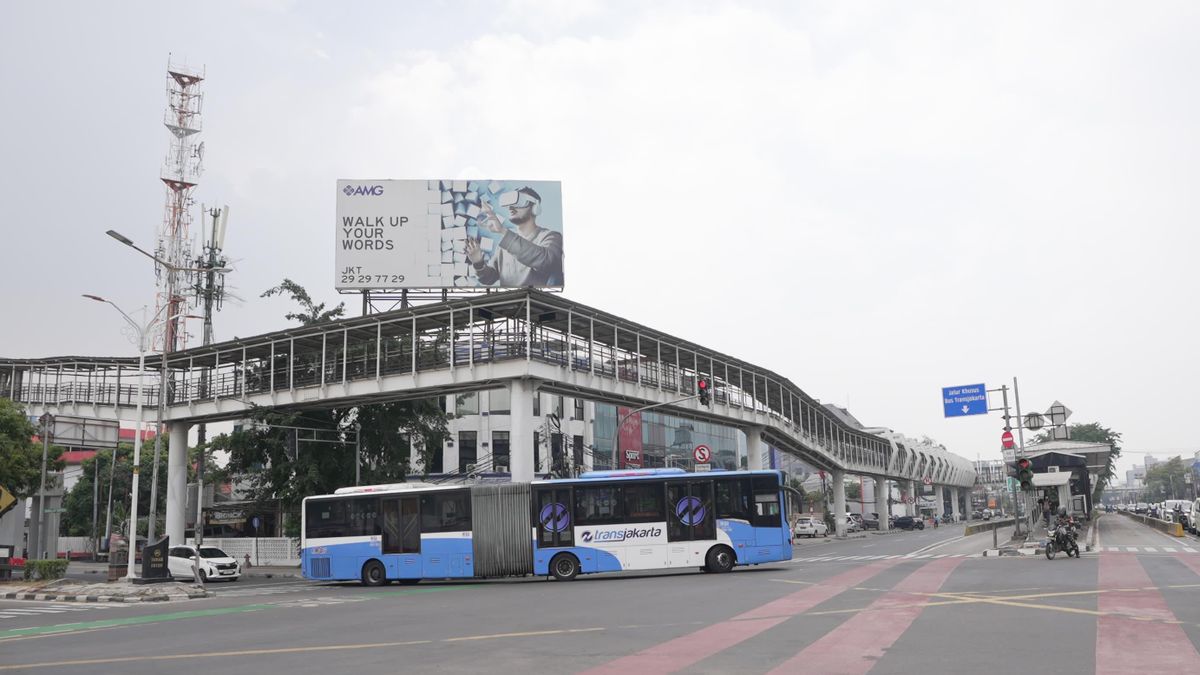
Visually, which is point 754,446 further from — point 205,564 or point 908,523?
point 908,523

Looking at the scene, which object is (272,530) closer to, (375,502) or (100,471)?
(100,471)

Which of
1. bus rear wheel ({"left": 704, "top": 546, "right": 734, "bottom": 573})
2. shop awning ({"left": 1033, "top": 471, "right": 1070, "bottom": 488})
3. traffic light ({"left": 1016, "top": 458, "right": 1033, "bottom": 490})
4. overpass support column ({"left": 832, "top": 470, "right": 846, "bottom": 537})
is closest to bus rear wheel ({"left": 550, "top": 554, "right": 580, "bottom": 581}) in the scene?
bus rear wheel ({"left": 704, "top": 546, "right": 734, "bottom": 573})

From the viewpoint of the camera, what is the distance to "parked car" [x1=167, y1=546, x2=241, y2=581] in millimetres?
32625

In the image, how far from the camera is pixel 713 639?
40.6ft

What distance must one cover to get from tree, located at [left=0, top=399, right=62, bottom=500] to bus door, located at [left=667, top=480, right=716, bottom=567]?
25260 mm

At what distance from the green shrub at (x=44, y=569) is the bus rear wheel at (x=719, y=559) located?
2141 cm

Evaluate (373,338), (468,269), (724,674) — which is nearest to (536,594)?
(724,674)

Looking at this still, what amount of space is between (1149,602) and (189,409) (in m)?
40.6

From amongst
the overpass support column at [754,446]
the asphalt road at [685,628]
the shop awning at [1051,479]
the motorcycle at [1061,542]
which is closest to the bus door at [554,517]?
the asphalt road at [685,628]

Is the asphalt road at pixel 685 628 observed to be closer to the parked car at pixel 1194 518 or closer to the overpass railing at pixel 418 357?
the overpass railing at pixel 418 357

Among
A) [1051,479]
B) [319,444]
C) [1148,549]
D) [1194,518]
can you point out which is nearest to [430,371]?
[319,444]

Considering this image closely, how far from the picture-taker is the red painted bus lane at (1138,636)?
967cm

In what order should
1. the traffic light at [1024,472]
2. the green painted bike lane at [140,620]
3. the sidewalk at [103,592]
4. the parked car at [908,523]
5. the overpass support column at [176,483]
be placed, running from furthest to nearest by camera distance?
the parked car at [908,523] < the overpass support column at [176,483] < the traffic light at [1024,472] < the sidewalk at [103,592] < the green painted bike lane at [140,620]

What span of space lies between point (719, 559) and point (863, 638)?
13943mm
